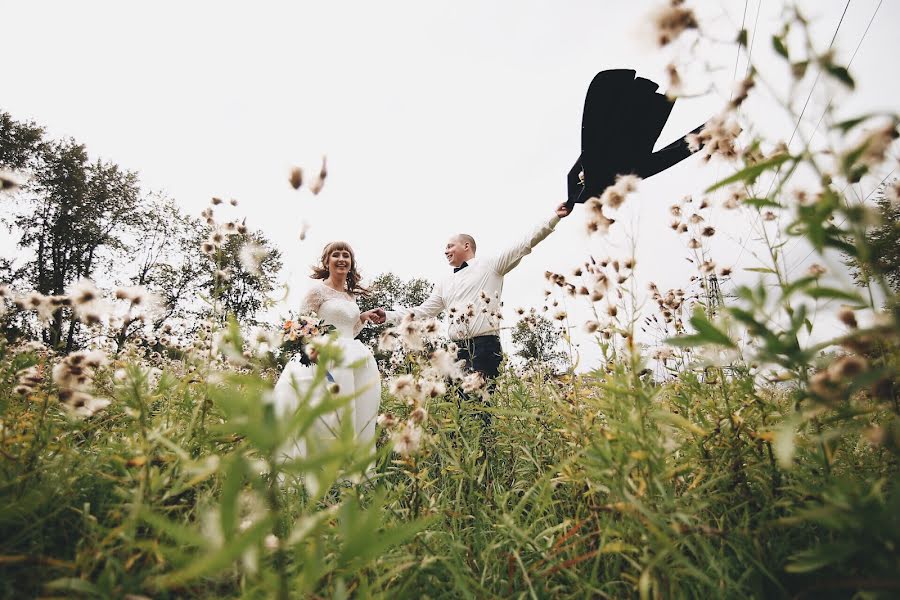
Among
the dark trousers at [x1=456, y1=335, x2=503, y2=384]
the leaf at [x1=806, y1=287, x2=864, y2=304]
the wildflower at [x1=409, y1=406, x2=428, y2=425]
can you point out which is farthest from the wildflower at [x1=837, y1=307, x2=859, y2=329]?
the dark trousers at [x1=456, y1=335, x2=503, y2=384]

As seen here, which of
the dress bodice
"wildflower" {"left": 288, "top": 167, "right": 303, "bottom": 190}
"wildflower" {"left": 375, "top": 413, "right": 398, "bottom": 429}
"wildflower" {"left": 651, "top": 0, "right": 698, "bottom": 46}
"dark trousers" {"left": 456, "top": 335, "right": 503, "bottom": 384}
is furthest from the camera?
"dark trousers" {"left": 456, "top": 335, "right": 503, "bottom": 384}

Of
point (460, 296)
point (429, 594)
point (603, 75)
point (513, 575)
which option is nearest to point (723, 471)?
point (513, 575)

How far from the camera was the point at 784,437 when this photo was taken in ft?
2.31

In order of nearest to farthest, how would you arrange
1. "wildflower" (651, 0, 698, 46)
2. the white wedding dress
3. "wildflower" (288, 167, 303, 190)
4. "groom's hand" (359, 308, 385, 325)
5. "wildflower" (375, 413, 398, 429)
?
"wildflower" (651, 0, 698, 46) → "wildflower" (288, 167, 303, 190) → "wildflower" (375, 413, 398, 429) → the white wedding dress → "groom's hand" (359, 308, 385, 325)

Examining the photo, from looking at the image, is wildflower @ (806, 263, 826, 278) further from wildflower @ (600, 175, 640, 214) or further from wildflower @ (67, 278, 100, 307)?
wildflower @ (67, 278, 100, 307)

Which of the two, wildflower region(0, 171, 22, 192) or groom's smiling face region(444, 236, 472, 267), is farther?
groom's smiling face region(444, 236, 472, 267)

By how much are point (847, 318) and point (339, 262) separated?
4698 millimetres

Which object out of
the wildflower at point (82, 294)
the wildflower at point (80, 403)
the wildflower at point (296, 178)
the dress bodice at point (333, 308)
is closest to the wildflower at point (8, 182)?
the wildflower at point (82, 294)

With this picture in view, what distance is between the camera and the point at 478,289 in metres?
5.27

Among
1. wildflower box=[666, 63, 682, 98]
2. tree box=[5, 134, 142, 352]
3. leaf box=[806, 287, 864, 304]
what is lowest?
leaf box=[806, 287, 864, 304]

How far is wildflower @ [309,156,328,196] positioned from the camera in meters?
1.34

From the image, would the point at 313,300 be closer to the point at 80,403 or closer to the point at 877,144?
the point at 80,403

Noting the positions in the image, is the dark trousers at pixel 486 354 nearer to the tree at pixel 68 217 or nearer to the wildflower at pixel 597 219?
the wildflower at pixel 597 219

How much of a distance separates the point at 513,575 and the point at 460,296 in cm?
421
